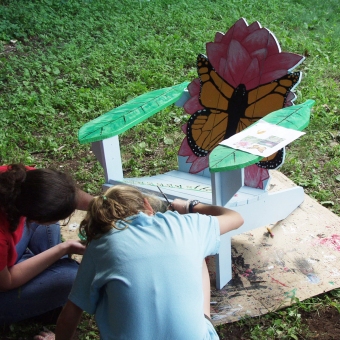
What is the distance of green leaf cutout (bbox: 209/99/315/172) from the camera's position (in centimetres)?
209

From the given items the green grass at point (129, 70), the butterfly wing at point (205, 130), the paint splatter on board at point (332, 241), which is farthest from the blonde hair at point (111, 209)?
the paint splatter on board at point (332, 241)

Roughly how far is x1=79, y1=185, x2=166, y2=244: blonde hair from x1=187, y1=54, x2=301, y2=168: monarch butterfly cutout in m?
1.09

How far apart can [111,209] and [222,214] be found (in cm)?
56

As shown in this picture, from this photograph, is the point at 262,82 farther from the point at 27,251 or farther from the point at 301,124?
the point at 27,251

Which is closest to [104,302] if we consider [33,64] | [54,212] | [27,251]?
[54,212]

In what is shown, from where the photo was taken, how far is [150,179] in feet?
9.69

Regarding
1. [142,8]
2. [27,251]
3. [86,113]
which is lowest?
[27,251]

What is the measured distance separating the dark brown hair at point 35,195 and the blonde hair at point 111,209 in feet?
0.82

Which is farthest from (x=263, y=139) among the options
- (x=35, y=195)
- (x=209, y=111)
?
(x=35, y=195)

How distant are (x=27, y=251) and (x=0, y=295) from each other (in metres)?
0.28

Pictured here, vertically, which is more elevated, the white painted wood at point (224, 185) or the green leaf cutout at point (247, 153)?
the green leaf cutout at point (247, 153)

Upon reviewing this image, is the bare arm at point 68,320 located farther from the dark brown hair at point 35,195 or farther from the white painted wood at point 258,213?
the white painted wood at point 258,213

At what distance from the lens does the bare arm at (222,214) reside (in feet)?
6.47

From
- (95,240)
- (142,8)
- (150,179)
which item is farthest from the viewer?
(142,8)
